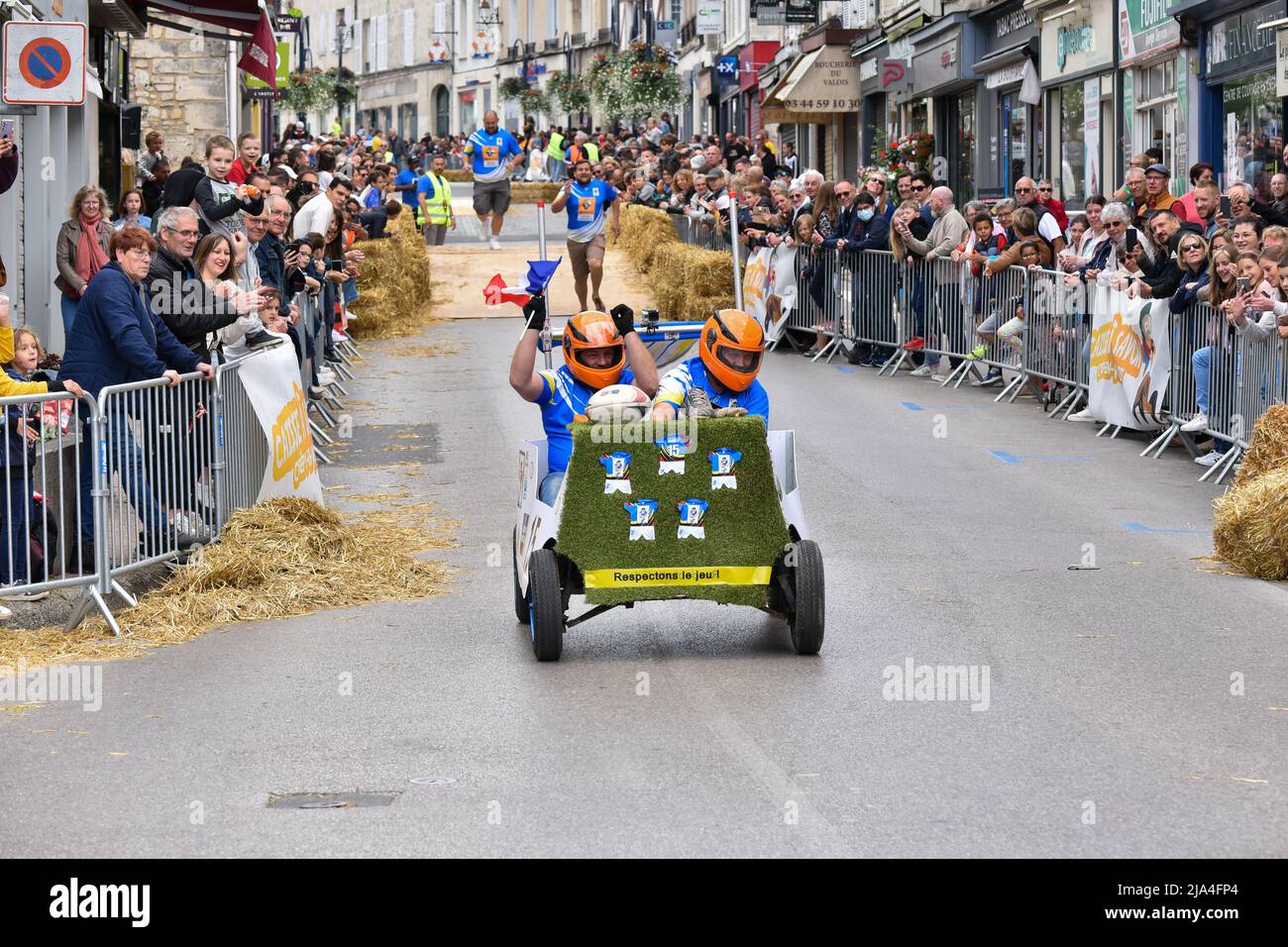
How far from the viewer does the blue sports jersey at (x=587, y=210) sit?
2364 centimetres

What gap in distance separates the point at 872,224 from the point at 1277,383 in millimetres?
9193

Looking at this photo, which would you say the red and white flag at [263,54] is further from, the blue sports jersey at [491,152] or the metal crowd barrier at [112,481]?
the metal crowd barrier at [112,481]

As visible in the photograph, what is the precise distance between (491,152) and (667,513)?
2357cm

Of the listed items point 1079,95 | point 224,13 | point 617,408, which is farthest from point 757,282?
point 617,408

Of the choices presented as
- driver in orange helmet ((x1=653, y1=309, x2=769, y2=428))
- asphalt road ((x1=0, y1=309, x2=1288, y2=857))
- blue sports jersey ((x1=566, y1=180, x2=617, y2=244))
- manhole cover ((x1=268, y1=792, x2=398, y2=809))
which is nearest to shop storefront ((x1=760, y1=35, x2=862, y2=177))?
blue sports jersey ((x1=566, y1=180, x2=617, y2=244))

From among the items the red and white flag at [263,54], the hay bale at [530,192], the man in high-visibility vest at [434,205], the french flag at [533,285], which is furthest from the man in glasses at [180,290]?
the hay bale at [530,192]

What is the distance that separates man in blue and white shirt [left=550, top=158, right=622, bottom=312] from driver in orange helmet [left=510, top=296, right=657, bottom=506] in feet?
47.1

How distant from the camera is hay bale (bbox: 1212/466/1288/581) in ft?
34.0

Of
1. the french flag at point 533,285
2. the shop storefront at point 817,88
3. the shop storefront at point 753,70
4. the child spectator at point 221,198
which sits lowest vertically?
the french flag at point 533,285

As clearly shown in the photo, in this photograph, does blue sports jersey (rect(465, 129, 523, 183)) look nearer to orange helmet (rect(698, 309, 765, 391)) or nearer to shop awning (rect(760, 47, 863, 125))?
shop awning (rect(760, 47, 863, 125))

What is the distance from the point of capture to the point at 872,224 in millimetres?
21812

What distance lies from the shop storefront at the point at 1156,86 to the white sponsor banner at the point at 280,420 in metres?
14.9

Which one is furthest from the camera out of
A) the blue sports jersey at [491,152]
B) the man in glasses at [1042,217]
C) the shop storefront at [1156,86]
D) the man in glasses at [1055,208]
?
the blue sports jersey at [491,152]

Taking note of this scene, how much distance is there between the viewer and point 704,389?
902 cm
